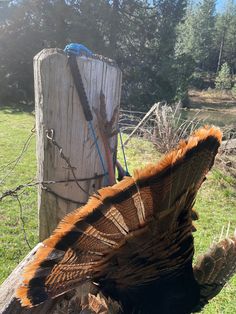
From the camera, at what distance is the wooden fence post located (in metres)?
1.51

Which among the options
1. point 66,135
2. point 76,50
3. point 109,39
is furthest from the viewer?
point 109,39

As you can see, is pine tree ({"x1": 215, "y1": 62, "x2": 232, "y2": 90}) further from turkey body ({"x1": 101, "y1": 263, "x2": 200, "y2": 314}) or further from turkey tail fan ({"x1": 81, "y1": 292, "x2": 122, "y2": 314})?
turkey tail fan ({"x1": 81, "y1": 292, "x2": 122, "y2": 314})

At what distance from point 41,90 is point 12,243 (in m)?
3.22

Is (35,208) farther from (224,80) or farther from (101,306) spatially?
(224,80)

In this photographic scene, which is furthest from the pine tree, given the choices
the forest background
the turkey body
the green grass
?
the turkey body

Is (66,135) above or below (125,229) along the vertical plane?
above

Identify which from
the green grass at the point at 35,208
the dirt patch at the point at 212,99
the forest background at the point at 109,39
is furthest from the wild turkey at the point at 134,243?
the dirt patch at the point at 212,99

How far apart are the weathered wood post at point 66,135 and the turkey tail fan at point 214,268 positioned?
570 millimetres

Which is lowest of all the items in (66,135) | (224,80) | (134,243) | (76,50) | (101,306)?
(224,80)

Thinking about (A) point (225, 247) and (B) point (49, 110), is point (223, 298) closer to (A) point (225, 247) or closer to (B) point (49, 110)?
(A) point (225, 247)

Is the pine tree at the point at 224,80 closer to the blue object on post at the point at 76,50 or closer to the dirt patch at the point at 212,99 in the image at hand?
the dirt patch at the point at 212,99

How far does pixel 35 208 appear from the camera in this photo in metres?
5.35

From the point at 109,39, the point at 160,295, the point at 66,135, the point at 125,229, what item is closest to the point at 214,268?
the point at 160,295

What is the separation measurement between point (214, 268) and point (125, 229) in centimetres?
67
